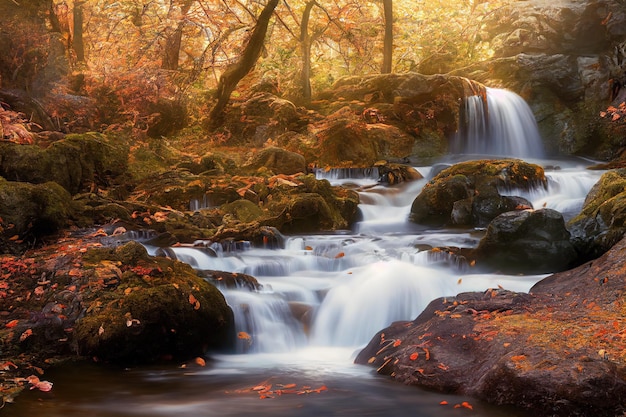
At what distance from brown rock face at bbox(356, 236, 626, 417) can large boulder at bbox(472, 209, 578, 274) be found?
121cm

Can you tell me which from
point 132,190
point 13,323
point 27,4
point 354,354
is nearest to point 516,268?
point 354,354

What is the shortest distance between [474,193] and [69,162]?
26.7 feet

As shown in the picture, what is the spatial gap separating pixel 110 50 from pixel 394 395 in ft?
60.3

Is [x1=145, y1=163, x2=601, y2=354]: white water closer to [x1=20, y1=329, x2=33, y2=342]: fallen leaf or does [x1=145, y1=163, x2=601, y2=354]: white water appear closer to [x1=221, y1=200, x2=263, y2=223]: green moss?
[x1=221, y1=200, x2=263, y2=223]: green moss

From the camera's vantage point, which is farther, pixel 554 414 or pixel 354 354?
pixel 354 354

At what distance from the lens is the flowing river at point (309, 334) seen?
4.25 meters

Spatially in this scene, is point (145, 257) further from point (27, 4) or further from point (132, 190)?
point (27, 4)

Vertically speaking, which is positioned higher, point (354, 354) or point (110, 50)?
point (110, 50)

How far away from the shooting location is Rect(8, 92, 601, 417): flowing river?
13.9ft

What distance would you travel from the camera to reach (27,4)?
1494 cm

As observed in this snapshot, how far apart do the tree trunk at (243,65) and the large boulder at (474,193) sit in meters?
6.64

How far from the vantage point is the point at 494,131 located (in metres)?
18.6

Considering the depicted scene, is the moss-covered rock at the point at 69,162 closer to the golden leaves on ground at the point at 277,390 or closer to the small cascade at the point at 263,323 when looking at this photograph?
the small cascade at the point at 263,323

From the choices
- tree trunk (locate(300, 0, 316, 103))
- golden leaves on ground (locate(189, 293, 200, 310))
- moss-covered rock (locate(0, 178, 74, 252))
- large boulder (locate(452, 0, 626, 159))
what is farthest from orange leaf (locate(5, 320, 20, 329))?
large boulder (locate(452, 0, 626, 159))
